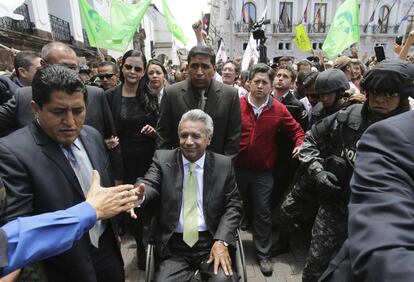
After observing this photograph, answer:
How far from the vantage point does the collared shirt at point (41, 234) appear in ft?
3.32

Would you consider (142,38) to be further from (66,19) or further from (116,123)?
(116,123)

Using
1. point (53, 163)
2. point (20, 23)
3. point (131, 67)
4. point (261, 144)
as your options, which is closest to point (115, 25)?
point (131, 67)

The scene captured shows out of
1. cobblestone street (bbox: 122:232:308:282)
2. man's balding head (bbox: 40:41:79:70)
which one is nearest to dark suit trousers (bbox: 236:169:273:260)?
cobblestone street (bbox: 122:232:308:282)

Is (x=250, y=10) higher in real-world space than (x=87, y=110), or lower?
higher

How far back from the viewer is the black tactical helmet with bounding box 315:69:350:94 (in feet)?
8.69

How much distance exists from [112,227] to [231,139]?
138 centimetres

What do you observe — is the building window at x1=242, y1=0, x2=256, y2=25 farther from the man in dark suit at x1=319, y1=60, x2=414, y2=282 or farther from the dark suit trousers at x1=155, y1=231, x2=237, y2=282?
the man in dark suit at x1=319, y1=60, x2=414, y2=282

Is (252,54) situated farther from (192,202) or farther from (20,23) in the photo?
(20,23)

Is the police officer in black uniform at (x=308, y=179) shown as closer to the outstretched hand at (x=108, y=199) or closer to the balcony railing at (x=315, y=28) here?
the outstretched hand at (x=108, y=199)

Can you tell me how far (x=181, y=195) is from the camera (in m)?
2.29

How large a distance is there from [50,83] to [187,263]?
1.52 metres

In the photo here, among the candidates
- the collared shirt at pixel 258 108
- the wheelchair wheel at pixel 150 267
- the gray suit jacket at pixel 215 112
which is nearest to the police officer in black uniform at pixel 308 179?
the collared shirt at pixel 258 108

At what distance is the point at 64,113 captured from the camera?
1587 millimetres

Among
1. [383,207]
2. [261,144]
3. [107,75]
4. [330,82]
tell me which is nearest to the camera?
[383,207]
